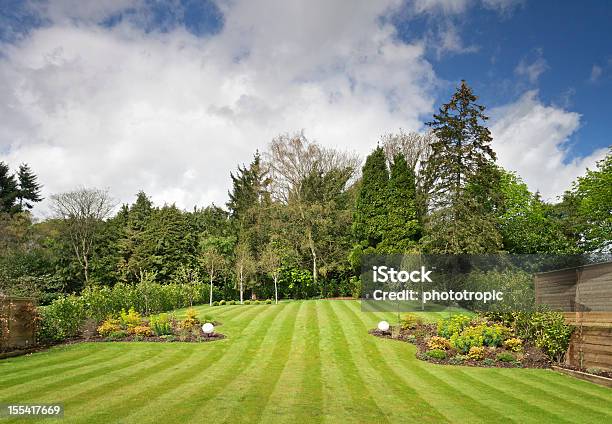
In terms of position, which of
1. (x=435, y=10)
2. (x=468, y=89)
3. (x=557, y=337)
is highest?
(x=468, y=89)

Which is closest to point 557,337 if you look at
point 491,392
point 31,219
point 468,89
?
point 491,392

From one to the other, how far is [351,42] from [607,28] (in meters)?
8.66

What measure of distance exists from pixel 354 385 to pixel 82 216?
36148 millimetres

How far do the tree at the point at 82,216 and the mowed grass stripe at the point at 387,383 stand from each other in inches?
1173

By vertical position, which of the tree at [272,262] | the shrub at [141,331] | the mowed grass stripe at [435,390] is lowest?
the mowed grass stripe at [435,390]

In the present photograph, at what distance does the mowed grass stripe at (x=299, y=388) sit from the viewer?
7125mm

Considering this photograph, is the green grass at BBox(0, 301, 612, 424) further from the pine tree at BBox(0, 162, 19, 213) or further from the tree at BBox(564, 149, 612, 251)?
the pine tree at BBox(0, 162, 19, 213)

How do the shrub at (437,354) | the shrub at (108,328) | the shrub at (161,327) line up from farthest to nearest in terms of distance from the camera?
the shrub at (161,327), the shrub at (108,328), the shrub at (437,354)

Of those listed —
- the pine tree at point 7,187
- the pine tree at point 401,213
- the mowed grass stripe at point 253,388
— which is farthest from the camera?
the pine tree at point 7,187

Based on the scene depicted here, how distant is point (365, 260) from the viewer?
105 ft

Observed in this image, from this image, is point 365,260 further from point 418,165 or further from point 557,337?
point 557,337

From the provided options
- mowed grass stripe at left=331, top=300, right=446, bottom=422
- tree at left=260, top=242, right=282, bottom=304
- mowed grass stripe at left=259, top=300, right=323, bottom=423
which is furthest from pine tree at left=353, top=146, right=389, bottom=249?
mowed grass stripe at left=259, top=300, right=323, bottom=423

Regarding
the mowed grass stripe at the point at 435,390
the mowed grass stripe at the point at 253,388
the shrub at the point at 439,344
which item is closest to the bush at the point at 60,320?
the mowed grass stripe at the point at 253,388

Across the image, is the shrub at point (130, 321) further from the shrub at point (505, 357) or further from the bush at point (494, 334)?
the shrub at point (505, 357)
